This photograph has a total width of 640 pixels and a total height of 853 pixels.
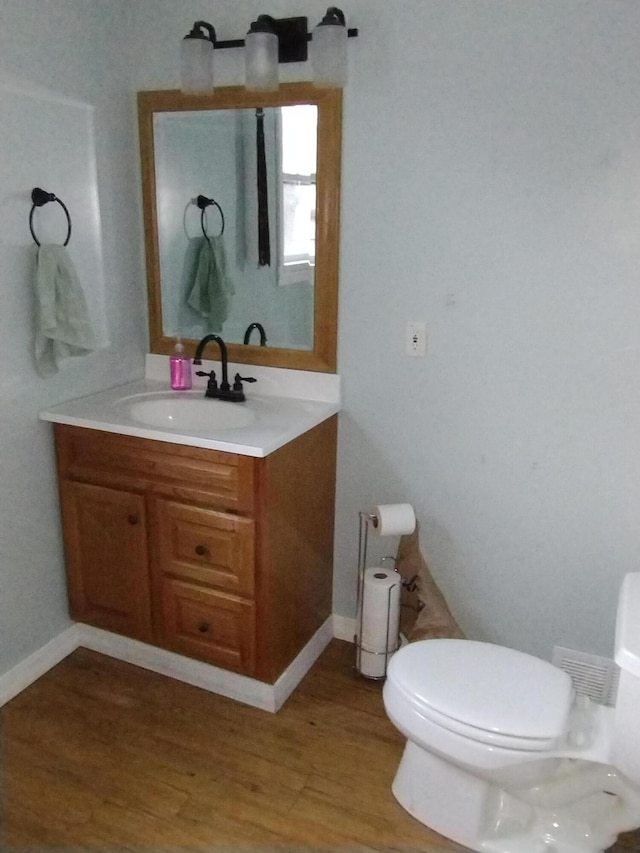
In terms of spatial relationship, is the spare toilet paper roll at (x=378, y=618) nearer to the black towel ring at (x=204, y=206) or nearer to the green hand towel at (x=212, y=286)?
the green hand towel at (x=212, y=286)

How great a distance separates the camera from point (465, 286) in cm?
200

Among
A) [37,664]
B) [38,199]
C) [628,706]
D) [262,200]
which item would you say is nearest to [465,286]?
[262,200]

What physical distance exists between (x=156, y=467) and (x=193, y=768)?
0.84 meters

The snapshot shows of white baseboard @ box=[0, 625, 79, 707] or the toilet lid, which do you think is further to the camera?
white baseboard @ box=[0, 625, 79, 707]

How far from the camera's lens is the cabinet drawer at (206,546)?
1966 millimetres

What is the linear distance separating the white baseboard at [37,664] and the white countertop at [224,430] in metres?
0.76

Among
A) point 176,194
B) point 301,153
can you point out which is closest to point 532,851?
point 301,153

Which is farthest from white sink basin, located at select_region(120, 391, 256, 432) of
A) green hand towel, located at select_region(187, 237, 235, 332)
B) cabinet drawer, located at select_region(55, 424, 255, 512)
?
green hand towel, located at select_region(187, 237, 235, 332)

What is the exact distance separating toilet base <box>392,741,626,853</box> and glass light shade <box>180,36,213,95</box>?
6.33 feet

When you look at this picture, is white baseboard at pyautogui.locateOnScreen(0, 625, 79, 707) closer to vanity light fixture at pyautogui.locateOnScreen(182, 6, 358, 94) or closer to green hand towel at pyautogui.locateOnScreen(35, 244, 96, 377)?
green hand towel at pyautogui.locateOnScreen(35, 244, 96, 377)

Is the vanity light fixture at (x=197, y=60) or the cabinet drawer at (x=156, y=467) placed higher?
the vanity light fixture at (x=197, y=60)

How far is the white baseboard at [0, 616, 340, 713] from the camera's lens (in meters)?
2.12

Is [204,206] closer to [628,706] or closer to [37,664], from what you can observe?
[37,664]

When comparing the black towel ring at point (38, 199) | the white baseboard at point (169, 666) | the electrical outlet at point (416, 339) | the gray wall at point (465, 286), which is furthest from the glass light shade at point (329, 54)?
the white baseboard at point (169, 666)
